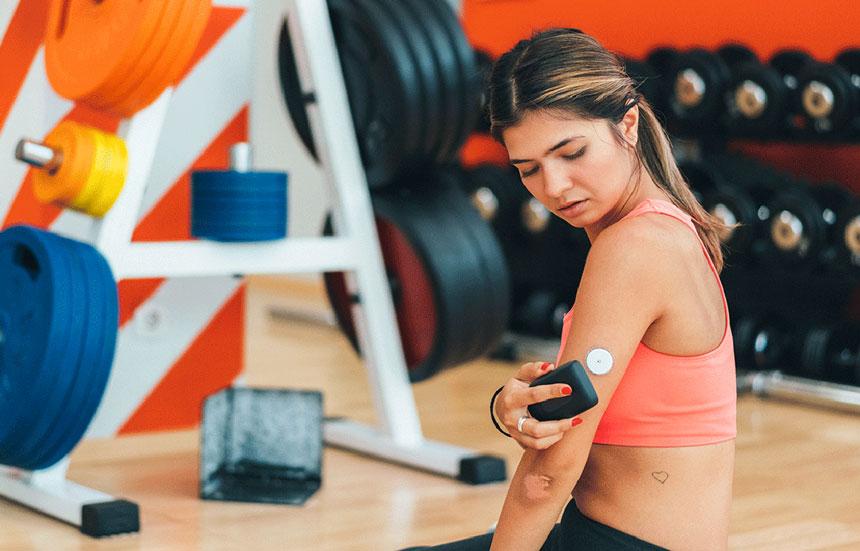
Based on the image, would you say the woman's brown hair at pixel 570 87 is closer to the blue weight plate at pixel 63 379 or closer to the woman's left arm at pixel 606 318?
the woman's left arm at pixel 606 318

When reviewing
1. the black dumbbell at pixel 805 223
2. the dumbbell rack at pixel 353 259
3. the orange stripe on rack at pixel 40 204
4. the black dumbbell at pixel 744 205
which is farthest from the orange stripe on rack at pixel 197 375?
the black dumbbell at pixel 805 223

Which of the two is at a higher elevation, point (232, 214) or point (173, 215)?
point (232, 214)

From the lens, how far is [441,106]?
284 centimetres

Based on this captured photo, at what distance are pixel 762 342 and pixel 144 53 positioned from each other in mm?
2290

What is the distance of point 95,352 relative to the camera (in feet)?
7.41

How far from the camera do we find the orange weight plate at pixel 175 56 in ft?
7.70

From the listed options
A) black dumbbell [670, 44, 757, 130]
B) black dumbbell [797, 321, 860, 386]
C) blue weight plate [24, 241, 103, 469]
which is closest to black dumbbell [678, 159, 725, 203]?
black dumbbell [670, 44, 757, 130]

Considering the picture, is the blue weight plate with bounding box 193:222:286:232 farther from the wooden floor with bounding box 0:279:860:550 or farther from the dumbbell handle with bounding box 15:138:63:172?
the wooden floor with bounding box 0:279:860:550

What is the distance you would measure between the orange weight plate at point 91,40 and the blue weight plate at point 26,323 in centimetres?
31

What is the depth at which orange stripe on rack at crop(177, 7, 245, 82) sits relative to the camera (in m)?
3.05

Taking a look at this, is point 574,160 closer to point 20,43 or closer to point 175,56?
point 175,56

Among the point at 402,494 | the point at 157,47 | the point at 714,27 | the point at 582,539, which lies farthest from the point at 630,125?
the point at 714,27

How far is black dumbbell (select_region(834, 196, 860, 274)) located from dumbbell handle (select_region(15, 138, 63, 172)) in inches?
88.6

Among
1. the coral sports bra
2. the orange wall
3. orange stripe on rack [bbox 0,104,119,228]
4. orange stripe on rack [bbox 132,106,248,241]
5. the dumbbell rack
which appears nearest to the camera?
the coral sports bra
